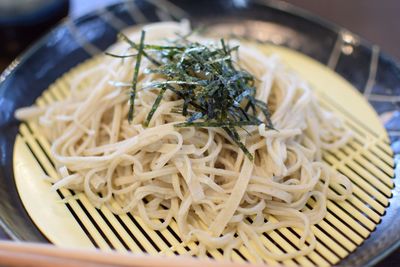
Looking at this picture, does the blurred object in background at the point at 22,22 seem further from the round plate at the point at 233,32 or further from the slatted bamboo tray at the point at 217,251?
the slatted bamboo tray at the point at 217,251

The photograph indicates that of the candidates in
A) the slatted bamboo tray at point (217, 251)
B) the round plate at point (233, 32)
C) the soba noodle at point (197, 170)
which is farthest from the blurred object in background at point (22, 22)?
the soba noodle at point (197, 170)

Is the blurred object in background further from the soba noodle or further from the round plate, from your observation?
the soba noodle

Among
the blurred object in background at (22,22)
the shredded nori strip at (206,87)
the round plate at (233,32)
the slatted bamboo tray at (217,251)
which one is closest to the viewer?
the slatted bamboo tray at (217,251)

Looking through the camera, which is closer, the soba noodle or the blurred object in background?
the soba noodle

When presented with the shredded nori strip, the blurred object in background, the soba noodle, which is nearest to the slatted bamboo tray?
the soba noodle

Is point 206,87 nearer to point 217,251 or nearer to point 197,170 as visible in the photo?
point 197,170

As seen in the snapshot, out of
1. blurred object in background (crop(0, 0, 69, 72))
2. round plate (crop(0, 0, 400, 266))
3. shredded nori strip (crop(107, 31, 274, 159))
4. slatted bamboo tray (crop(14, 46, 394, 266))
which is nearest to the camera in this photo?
slatted bamboo tray (crop(14, 46, 394, 266))

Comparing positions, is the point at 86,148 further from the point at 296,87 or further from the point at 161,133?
the point at 296,87
